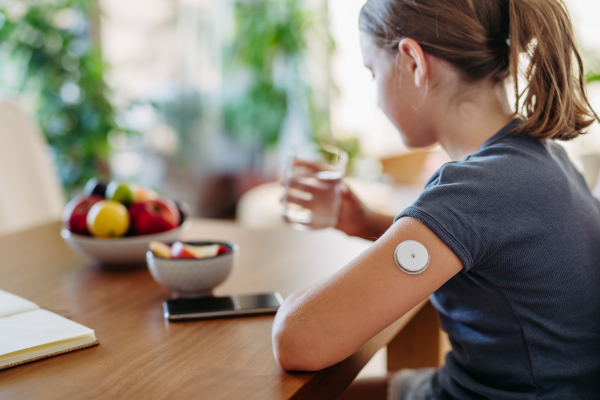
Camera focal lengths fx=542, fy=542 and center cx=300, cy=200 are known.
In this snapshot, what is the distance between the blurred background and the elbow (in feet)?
6.33

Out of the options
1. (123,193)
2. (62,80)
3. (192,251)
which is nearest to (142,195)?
(123,193)

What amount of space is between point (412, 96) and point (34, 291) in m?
0.69

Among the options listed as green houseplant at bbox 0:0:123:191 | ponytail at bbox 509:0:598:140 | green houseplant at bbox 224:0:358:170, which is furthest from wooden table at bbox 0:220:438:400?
green houseplant at bbox 224:0:358:170

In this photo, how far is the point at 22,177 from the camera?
163 centimetres

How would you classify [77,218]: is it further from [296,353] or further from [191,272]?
[296,353]

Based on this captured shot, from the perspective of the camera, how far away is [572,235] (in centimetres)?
71

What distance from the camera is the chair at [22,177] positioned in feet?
5.18

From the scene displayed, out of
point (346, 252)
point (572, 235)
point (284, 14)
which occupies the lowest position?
point (346, 252)

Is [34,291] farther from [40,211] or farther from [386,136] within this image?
[386,136]

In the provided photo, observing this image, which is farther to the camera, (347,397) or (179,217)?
(179,217)

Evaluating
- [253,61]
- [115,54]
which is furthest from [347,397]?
[253,61]

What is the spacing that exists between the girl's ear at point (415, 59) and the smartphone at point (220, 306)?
40 centimetres

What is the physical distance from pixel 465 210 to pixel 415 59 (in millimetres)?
284

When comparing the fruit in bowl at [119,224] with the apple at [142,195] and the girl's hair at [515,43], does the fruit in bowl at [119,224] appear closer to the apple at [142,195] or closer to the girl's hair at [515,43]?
the apple at [142,195]
